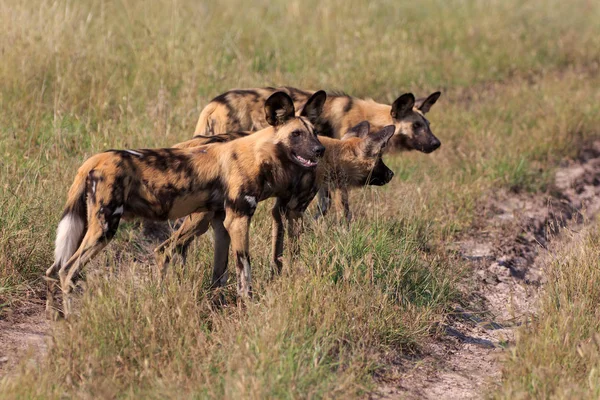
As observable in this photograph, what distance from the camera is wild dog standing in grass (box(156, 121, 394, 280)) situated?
14.8 feet

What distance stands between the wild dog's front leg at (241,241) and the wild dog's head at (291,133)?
1.45 ft

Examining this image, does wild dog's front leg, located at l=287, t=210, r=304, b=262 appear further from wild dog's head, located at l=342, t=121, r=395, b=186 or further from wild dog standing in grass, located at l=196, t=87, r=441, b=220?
wild dog standing in grass, located at l=196, t=87, r=441, b=220

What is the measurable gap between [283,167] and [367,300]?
2.81ft

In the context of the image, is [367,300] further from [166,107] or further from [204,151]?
[166,107]

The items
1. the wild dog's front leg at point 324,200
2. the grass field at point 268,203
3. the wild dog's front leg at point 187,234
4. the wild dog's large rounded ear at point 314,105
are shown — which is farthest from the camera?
the wild dog's front leg at point 324,200

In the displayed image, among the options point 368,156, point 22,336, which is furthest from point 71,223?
point 368,156

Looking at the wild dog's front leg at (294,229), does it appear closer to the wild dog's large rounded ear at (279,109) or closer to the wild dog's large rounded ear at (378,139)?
the wild dog's large rounded ear at (279,109)

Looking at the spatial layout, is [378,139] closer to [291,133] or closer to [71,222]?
[291,133]

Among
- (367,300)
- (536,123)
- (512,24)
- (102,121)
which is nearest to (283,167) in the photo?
(367,300)

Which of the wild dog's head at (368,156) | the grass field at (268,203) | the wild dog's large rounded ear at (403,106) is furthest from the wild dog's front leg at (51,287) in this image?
the wild dog's large rounded ear at (403,106)

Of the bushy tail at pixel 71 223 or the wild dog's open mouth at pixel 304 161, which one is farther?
the wild dog's open mouth at pixel 304 161

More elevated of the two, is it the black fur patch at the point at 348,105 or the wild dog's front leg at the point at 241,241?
the black fur patch at the point at 348,105

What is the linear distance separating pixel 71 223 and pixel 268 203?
1525mm

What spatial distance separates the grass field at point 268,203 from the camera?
3.45 m
